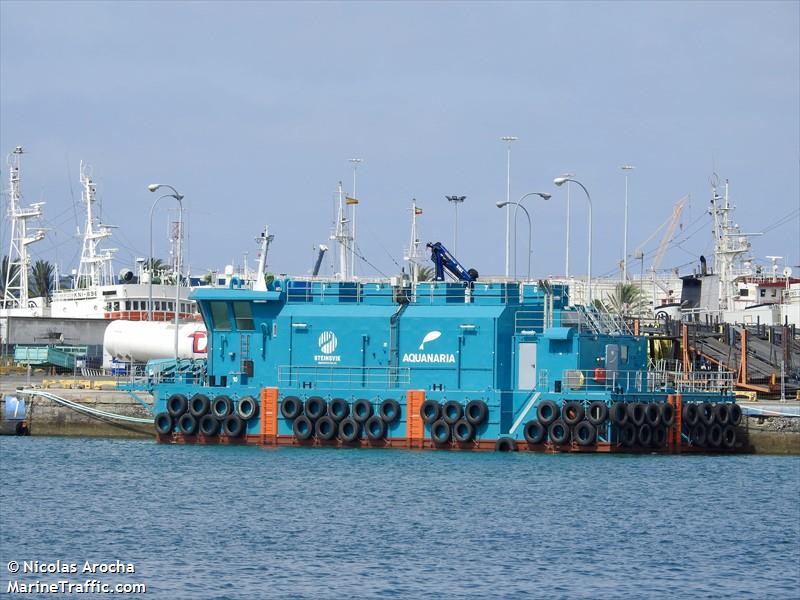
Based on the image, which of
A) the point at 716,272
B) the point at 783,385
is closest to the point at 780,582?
the point at 783,385

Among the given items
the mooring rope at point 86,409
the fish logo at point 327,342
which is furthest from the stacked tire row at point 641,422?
the mooring rope at point 86,409

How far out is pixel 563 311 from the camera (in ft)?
151

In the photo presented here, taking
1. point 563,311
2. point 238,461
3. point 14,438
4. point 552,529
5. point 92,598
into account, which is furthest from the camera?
point 14,438

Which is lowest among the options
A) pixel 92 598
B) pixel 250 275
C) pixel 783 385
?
pixel 92 598

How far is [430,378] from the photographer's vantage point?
4612 cm

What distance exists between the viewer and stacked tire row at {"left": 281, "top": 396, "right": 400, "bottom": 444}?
45.6 meters

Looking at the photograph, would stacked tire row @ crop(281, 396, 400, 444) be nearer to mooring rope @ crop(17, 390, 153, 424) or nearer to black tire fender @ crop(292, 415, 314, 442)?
black tire fender @ crop(292, 415, 314, 442)

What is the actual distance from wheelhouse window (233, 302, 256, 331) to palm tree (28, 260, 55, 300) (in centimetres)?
7721

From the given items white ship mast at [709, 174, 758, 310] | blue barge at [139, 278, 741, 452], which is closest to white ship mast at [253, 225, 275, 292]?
blue barge at [139, 278, 741, 452]

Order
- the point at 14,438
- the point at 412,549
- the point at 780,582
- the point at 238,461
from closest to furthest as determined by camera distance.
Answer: the point at 780,582, the point at 412,549, the point at 238,461, the point at 14,438

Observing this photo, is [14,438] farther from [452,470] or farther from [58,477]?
[452,470]

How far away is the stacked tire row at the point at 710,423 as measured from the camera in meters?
45.2

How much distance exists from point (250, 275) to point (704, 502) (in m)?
23.1

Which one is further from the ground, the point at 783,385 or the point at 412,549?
the point at 783,385
